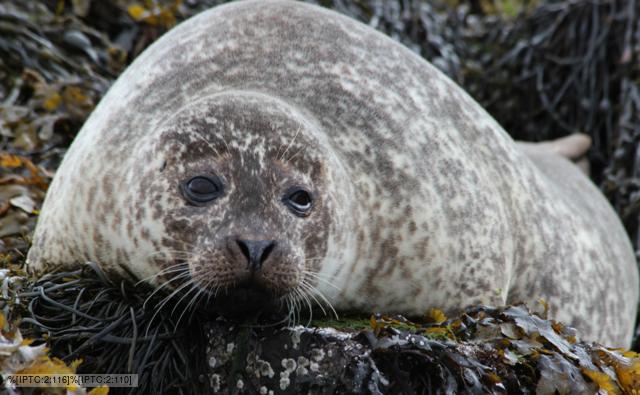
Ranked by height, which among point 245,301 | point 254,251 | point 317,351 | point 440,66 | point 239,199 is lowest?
point 317,351

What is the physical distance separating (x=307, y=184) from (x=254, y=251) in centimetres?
40

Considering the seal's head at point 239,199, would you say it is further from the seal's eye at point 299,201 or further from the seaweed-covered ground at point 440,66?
the seaweed-covered ground at point 440,66

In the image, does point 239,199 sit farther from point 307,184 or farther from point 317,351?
point 317,351

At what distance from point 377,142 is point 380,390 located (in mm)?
1083

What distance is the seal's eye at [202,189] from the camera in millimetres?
3078

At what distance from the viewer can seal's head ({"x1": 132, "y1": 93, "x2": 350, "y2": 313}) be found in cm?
296

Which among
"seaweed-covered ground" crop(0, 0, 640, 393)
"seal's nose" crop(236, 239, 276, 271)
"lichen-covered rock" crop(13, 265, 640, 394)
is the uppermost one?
"seaweed-covered ground" crop(0, 0, 640, 393)

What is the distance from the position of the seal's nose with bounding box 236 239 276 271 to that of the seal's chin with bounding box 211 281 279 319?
71 millimetres

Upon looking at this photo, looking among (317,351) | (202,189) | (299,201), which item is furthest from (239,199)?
(317,351)

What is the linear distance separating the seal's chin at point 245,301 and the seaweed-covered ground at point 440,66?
108 centimetres

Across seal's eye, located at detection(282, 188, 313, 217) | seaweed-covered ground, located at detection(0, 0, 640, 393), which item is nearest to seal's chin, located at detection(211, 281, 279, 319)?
seal's eye, located at detection(282, 188, 313, 217)

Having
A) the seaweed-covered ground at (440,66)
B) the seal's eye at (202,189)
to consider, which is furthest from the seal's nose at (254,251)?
the seaweed-covered ground at (440,66)

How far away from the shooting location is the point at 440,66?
7.09 meters

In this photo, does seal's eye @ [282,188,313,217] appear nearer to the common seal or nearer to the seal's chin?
the common seal
